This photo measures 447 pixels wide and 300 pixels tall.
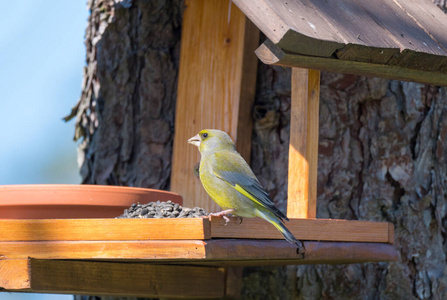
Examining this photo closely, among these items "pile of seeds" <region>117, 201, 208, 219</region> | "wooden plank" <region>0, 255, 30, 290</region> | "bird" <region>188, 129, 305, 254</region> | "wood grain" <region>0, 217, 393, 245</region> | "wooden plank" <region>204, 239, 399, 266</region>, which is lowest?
"wooden plank" <region>0, 255, 30, 290</region>

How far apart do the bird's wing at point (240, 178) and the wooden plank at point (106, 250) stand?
47 cm

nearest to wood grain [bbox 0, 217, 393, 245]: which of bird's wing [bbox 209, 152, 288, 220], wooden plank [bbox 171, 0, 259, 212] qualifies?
bird's wing [bbox 209, 152, 288, 220]

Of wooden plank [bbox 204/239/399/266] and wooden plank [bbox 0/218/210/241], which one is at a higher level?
wooden plank [bbox 0/218/210/241]

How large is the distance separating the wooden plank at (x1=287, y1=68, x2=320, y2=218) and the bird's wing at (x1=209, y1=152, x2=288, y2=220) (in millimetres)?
208

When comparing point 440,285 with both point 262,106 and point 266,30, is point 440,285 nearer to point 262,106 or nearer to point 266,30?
point 262,106

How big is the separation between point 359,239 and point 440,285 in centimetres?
109

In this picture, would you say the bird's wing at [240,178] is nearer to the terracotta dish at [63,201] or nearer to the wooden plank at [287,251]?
the wooden plank at [287,251]

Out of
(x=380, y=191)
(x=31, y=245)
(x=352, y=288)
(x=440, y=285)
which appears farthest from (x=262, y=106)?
(x=31, y=245)

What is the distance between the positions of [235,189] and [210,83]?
137 centimetres

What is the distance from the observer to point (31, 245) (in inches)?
121

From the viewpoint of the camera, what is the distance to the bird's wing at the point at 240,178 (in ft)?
10.7

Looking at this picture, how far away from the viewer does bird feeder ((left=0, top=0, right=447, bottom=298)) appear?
2947 mm

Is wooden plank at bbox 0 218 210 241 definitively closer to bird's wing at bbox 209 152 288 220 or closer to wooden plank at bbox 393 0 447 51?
bird's wing at bbox 209 152 288 220

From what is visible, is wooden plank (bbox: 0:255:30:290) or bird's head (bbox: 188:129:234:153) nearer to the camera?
wooden plank (bbox: 0:255:30:290)
